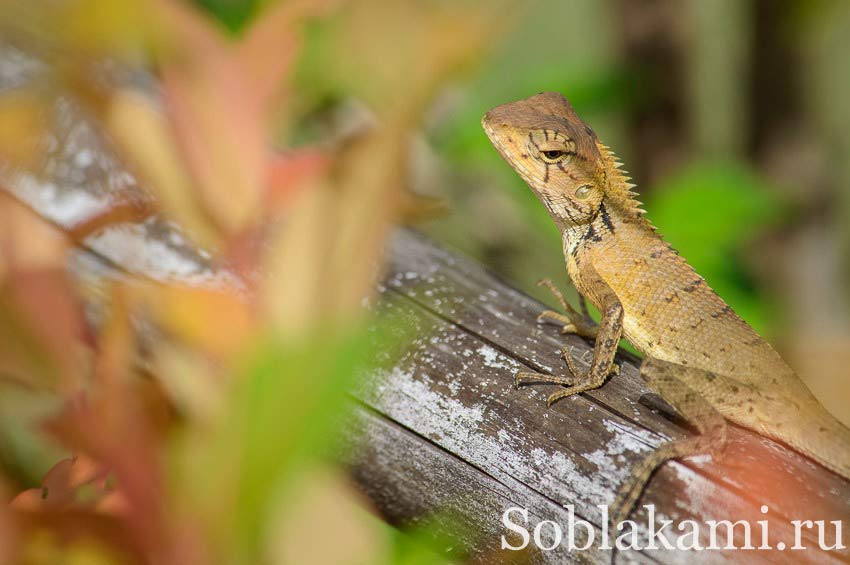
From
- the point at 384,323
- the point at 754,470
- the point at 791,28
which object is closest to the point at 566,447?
the point at 754,470

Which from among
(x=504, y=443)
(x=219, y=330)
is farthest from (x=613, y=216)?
(x=219, y=330)

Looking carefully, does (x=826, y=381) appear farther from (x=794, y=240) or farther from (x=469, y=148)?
(x=469, y=148)

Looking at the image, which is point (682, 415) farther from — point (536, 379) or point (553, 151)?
point (553, 151)

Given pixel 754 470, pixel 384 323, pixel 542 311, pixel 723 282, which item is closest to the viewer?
pixel 754 470

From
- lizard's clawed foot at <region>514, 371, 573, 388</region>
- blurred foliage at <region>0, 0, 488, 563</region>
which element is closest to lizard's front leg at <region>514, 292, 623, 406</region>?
lizard's clawed foot at <region>514, 371, 573, 388</region>

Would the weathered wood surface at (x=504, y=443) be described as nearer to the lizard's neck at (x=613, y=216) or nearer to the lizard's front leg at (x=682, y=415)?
the lizard's front leg at (x=682, y=415)

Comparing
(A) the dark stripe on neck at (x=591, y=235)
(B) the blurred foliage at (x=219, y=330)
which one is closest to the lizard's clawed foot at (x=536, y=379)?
(B) the blurred foliage at (x=219, y=330)

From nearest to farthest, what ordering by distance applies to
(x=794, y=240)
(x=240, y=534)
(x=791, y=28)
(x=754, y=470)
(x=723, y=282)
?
(x=240, y=534)
(x=754, y=470)
(x=723, y=282)
(x=791, y=28)
(x=794, y=240)
